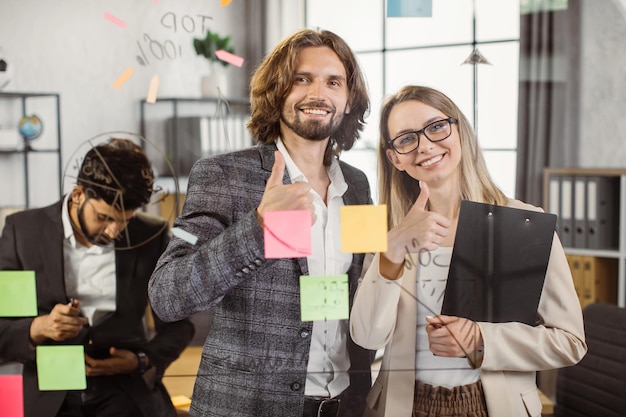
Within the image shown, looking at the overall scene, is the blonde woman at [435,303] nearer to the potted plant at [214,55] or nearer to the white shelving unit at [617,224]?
the white shelving unit at [617,224]

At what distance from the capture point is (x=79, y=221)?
138cm

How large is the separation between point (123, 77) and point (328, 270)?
62 centimetres

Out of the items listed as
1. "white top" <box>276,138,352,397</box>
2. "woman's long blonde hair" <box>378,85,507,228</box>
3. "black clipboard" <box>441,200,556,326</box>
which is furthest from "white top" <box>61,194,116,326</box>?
"black clipboard" <box>441,200,556,326</box>

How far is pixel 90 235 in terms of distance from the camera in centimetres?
138

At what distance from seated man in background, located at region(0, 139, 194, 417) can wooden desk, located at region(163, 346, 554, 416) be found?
2 cm

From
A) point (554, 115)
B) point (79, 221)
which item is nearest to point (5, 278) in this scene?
point (79, 221)

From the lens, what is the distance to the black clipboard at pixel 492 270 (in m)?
1.34

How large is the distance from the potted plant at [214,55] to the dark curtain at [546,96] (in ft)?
2.17

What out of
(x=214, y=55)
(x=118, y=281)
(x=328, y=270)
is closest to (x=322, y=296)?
(x=328, y=270)

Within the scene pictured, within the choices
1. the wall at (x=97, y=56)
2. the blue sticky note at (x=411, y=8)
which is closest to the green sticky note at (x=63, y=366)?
the wall at (x=97, y=56)

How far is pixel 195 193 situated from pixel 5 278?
0.49 meters

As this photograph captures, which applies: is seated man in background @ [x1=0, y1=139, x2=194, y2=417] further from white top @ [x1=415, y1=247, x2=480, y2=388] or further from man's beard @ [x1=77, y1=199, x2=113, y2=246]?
white top @ [x1=415, y1=247, x2=480, y2=388]

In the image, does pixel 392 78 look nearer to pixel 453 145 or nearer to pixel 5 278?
pixel 453 145

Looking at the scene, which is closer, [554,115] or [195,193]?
[195,193]
